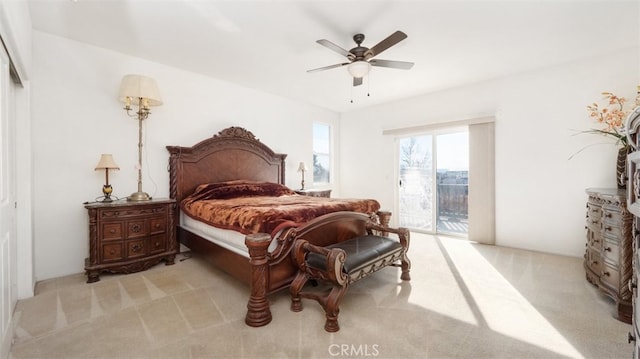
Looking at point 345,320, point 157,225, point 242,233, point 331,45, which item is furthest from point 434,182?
point 157,225

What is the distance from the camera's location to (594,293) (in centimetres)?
236

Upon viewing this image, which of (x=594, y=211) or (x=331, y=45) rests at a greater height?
(x=331, y=45)

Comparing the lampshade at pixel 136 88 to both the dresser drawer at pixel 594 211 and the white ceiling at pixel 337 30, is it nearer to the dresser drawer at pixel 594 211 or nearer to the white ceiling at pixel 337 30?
the white ceiling at pixel 337 30

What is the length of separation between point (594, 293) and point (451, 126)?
2.84m

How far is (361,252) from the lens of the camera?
2215 mm

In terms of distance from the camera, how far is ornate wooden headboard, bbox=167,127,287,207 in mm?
3539

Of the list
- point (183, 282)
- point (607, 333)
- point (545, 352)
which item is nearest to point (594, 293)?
point (607, 333)

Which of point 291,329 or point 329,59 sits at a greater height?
point 329,59

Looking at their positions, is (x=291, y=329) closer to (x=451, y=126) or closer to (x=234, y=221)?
(x=234, y=221)

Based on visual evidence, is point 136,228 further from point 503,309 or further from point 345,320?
point 503,309

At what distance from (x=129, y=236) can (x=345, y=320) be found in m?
2.42

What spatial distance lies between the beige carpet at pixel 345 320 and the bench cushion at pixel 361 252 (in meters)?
0.37

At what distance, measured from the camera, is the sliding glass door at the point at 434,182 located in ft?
14.9

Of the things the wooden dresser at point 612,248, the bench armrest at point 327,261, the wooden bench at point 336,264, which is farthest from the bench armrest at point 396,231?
the wooden dresser at point 612,248
